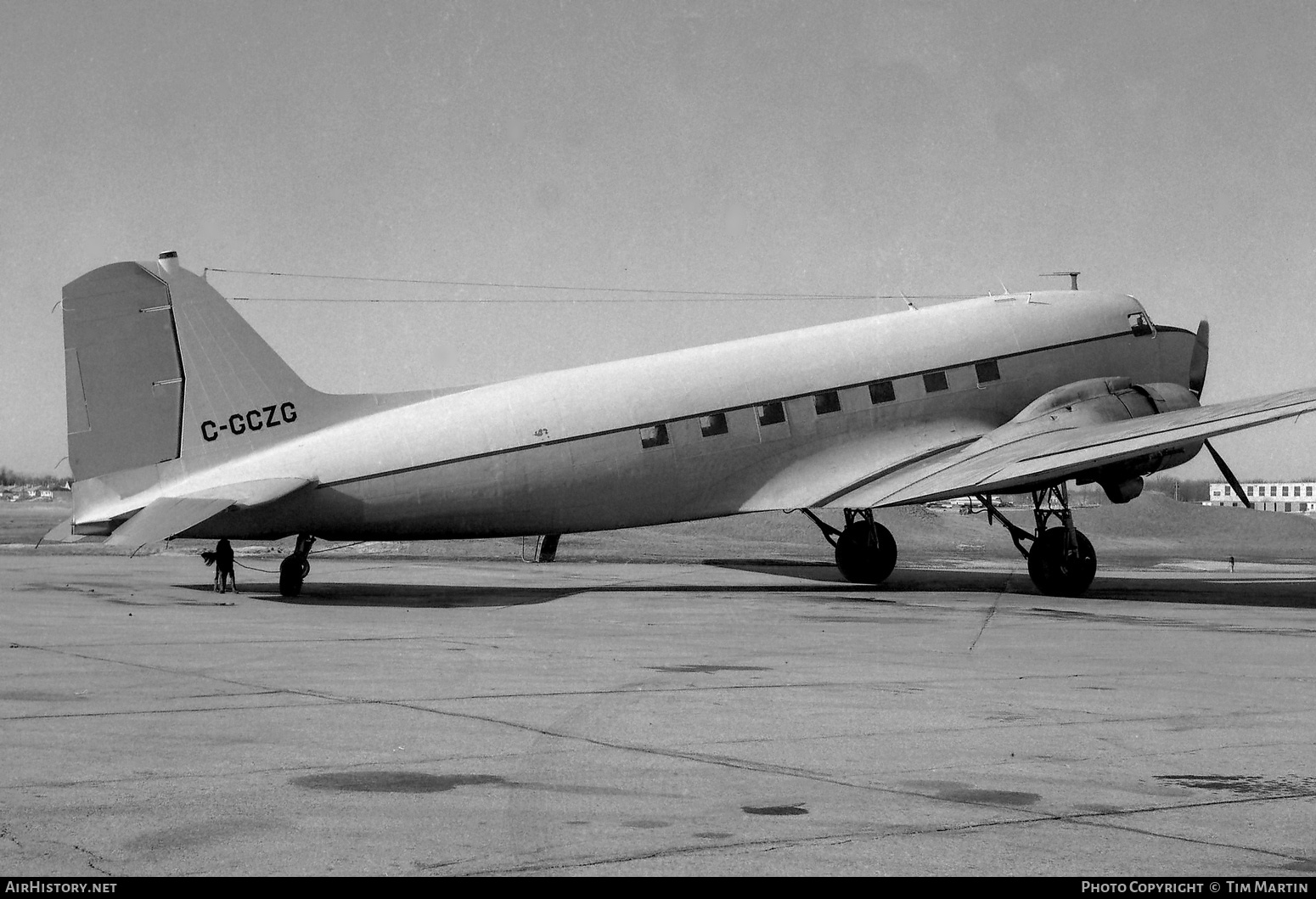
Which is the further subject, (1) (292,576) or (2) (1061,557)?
(2) (1061,557)

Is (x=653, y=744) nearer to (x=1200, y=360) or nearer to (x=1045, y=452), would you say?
(x=1045, y=452)

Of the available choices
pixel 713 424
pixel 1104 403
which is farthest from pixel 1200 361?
pixel 713 424

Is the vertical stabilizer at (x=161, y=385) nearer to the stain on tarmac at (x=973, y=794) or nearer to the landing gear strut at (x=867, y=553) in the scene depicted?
the landing gear strut at (x=867, y=553)

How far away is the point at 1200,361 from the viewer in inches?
1198

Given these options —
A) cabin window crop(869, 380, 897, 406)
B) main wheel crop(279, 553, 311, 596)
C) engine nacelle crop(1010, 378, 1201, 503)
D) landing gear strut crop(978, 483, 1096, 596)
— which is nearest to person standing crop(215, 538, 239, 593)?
main wheel crop(279, 553, 311, 596)

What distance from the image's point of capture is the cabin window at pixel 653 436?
2609 centimetres

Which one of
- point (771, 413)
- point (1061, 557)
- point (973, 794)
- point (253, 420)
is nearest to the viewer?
point (973, 794)

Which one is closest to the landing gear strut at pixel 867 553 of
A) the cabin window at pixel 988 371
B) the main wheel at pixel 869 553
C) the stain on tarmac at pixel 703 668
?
the main wheel at pixel 869 553

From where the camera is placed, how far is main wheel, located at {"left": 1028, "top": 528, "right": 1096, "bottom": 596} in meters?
26.5

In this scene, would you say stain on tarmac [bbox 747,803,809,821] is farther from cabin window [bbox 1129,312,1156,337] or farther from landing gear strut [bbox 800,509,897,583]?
cabin window [bbox 1129,312,1156,337]

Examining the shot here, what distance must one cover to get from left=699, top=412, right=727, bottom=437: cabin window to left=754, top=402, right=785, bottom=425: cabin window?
0.78m

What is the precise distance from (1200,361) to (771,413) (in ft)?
34.6

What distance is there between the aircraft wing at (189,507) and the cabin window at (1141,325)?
18.0 metres

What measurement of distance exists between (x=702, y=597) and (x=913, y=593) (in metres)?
4.40
